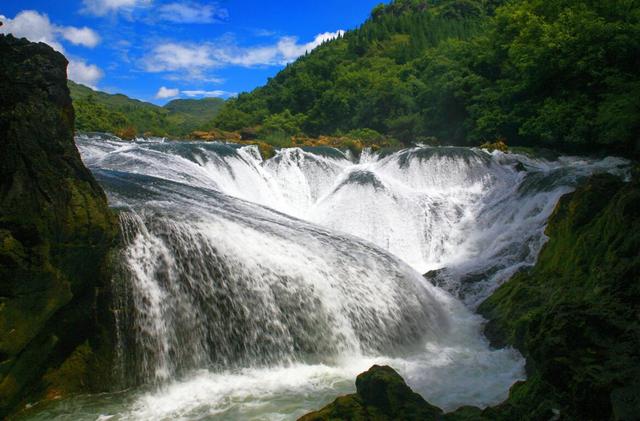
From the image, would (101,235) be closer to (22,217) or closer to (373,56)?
(22,217)

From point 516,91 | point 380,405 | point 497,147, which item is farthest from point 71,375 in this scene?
point 516,91

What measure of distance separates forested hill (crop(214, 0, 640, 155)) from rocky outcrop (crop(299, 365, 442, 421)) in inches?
538

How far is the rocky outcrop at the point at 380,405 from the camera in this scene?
13.5 ft

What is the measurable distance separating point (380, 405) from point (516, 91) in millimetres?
20226

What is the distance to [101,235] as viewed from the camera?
18.6ft

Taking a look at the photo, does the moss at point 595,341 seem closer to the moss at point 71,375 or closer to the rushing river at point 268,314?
the rushing river at point 268,314

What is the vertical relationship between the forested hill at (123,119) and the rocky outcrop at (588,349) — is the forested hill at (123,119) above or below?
above

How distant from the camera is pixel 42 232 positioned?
464cm

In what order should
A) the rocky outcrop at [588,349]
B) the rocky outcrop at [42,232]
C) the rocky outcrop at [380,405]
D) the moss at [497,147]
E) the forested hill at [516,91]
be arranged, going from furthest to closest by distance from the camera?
the moss at [497,147] → the forested hill at [516,91] → the rocky outcrop at [42,232] → the rocky outcrop at [380,405] → the rocky outcrop at [588,349]

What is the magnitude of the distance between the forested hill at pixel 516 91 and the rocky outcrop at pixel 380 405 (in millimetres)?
13664

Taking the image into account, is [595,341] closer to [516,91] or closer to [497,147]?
[497,147]

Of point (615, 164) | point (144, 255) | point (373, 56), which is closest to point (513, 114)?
point (615, 164)

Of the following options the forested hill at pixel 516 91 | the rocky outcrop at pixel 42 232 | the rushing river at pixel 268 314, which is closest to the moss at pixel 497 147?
the forested hill at pixel 516 91

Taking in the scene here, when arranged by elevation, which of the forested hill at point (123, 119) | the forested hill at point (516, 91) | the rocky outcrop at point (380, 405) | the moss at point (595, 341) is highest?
the forested hill at point (123, 119)
